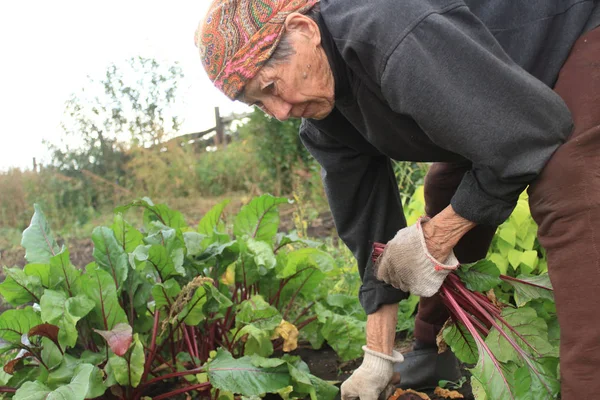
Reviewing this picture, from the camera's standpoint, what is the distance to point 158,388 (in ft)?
8.18

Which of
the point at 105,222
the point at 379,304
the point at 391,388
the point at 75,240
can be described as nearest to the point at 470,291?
the point at 379,304

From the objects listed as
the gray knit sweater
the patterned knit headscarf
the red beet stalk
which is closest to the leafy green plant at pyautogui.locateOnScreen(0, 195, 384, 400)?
the red beet stalk

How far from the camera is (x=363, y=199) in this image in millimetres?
2264

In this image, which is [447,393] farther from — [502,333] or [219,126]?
[219,126]

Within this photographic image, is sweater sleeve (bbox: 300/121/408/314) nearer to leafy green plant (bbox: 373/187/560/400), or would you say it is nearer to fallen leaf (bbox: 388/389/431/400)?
leafy green plant (bbox: 373/187/560/400)

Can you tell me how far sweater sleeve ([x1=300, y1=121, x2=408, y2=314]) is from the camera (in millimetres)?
2197

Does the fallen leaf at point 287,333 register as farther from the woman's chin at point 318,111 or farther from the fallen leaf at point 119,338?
the woman's chin at point 318,111

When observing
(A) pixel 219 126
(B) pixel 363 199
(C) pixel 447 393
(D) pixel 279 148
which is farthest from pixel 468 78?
(A) pixel 219 126

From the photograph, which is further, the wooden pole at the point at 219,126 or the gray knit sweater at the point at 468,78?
the wooden pole at the point at 219,126

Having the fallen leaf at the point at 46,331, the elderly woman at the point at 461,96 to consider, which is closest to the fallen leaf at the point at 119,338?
the fallen leaf at the point at 46,331

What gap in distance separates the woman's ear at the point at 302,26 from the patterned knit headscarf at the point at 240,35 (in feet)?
0.06

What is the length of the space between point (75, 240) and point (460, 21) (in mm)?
6259

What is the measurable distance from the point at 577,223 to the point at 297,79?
0.78 meters

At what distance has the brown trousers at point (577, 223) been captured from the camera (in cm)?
150
